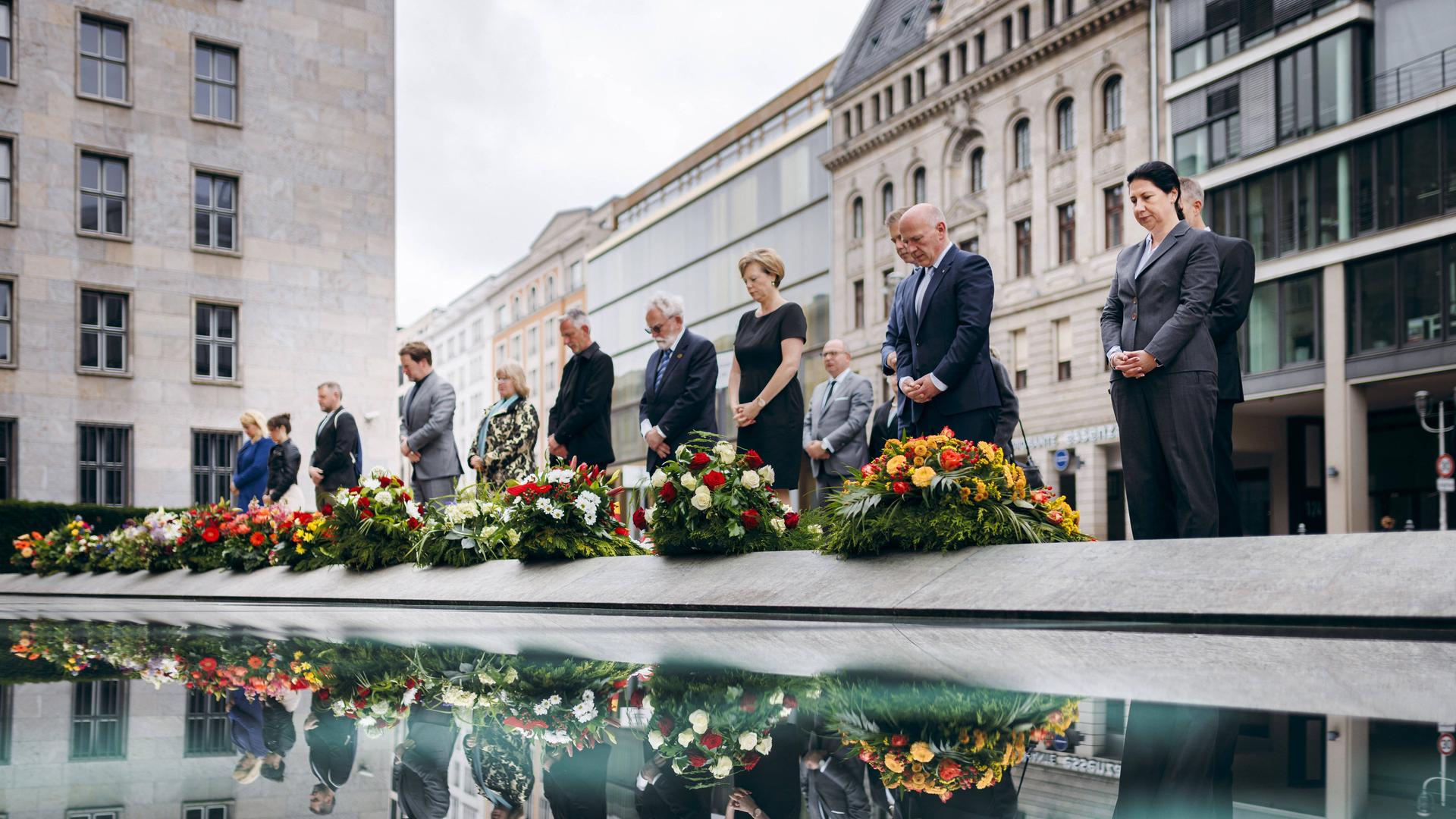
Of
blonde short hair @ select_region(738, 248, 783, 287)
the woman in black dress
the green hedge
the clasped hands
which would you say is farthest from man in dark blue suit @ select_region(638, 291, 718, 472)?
the green hedge

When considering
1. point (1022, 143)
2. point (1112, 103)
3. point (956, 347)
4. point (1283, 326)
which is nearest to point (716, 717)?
point (956, 347)

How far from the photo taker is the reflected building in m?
51.8

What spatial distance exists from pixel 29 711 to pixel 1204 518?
4.76m

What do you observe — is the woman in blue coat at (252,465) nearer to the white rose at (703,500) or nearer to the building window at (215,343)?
the white rose at (703,500)

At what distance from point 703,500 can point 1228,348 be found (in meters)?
2.94

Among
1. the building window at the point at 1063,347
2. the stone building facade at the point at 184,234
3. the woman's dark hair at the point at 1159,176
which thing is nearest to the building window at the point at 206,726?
the woman's dark hair at the point at 1159,176

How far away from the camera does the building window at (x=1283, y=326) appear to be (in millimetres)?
33156

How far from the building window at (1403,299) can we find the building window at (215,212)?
26.8m

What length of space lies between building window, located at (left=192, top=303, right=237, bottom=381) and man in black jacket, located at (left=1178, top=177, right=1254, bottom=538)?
27445mm

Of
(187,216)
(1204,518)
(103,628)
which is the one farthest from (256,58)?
(1204,518)

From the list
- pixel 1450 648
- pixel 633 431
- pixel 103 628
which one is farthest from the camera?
pixel 633 431

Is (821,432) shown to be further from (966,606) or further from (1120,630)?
(1120,630)

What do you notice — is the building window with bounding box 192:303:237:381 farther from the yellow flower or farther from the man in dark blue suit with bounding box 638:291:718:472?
the yellow flower

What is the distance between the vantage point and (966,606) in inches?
213
